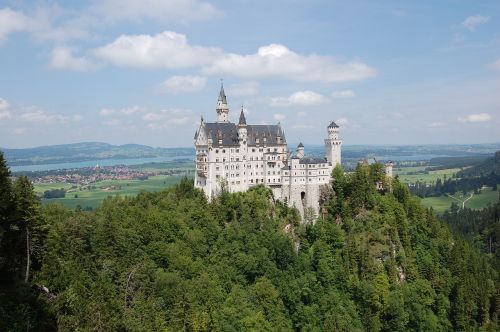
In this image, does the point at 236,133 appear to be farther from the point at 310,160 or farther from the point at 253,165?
the point at 310,160

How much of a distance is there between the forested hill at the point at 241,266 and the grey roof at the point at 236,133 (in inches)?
382

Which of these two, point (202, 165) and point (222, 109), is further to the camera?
point (222, 109)

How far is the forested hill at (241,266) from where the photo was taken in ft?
156

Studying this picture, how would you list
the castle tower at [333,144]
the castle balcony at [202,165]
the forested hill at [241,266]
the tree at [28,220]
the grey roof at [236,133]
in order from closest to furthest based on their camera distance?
the forested hill at [241,266]
the tree at [28,220]
the castle balcony at [202,165]
the grey roof at [236,133]
the castle tower at [333,144]

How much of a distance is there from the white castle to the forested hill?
9.10ft

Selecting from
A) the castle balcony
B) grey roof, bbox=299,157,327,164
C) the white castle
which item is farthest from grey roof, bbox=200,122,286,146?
grey roof, bbox=299,157,327,164

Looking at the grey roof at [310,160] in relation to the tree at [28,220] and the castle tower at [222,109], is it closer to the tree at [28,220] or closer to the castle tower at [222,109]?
the castle tower at [222,109]

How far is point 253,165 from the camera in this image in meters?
91.6

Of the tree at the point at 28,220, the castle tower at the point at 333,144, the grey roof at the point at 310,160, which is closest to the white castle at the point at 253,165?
the grey roof at the point at 310,160

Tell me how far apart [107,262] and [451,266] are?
64.7 m

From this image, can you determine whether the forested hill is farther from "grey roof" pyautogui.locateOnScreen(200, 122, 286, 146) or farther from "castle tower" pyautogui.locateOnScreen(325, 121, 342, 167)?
"grey roof" pyautogui.locateOnScreen(200, 122, 286, 146)

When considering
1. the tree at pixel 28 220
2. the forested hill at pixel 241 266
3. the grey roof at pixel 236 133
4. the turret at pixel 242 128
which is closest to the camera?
the forested hill at pixel 241 266

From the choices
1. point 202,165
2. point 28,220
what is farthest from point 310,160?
point 28,220

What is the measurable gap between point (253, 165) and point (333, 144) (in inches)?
679
